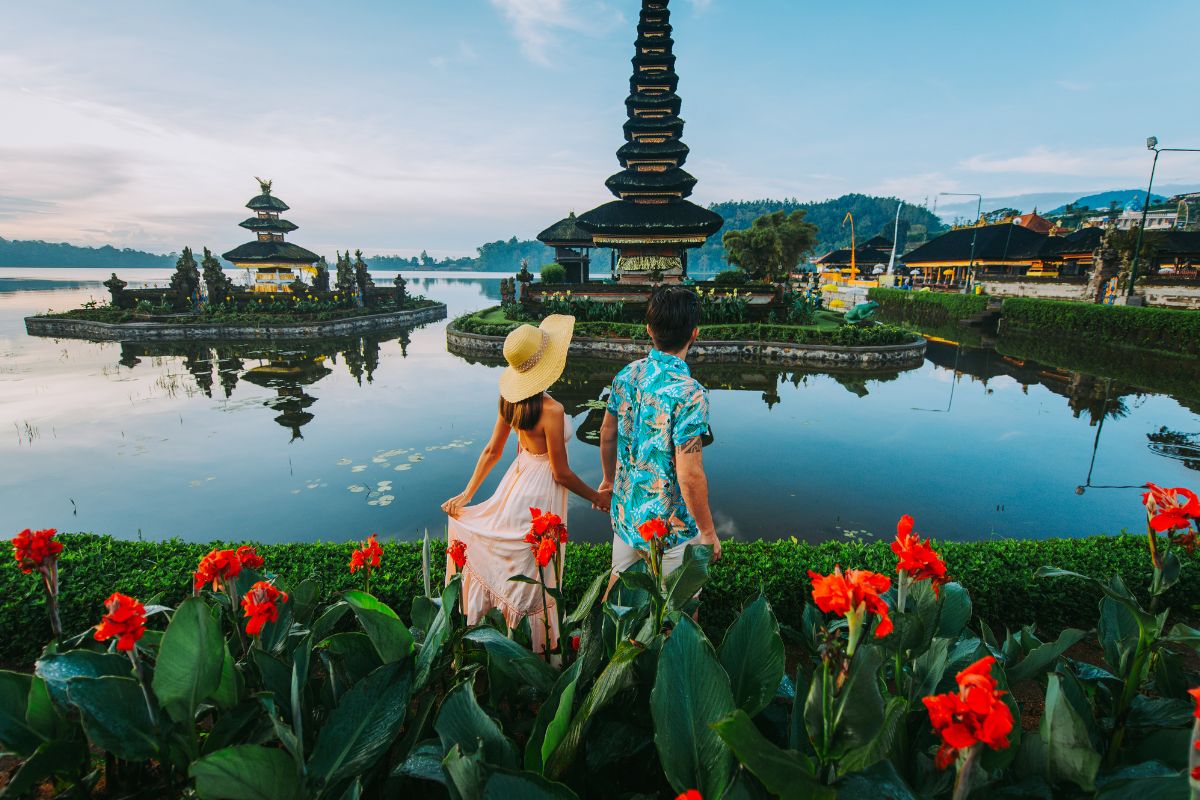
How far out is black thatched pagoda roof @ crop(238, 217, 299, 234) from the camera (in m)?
28.6

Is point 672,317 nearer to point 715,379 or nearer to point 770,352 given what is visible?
point 715,379

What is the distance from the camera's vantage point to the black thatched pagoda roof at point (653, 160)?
2133 cm

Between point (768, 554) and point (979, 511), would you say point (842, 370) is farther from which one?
point (768, 554)

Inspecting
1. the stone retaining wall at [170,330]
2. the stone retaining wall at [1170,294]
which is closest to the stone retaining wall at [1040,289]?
the stone retaining wall at [1170,294]

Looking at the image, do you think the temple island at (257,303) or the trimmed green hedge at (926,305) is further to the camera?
the trimmed green hedge at (926,305)

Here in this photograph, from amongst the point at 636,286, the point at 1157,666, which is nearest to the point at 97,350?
the point at 636,286

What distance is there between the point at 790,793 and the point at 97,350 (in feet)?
77.2

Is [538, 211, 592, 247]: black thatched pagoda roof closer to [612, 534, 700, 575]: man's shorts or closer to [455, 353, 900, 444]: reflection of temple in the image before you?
[455, 353, 900, 444]: reflection of temple

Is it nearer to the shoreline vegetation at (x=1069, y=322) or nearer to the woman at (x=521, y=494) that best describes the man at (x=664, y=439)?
the woman at (x=521, y=494)

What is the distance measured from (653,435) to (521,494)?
0.74 m

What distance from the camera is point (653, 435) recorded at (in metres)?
2.36

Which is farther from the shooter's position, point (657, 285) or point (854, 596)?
point (657, 285)

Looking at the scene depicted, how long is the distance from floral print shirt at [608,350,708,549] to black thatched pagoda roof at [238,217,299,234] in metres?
33.7

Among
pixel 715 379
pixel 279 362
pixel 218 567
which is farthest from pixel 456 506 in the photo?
pixel 279 362
